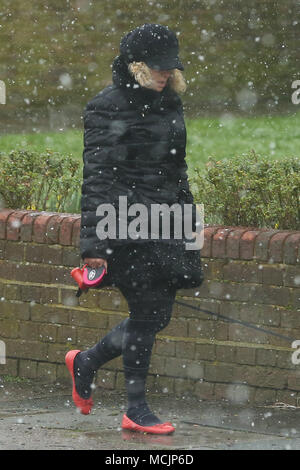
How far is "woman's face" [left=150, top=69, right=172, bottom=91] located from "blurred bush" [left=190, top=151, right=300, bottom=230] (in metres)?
1.71

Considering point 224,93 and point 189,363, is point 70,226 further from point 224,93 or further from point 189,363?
point 224,93

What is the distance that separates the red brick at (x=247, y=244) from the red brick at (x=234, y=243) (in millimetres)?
27

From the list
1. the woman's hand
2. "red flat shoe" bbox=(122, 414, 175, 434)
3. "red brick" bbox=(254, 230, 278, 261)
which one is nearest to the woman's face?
the woman's hand

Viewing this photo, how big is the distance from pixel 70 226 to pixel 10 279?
0.64 metres

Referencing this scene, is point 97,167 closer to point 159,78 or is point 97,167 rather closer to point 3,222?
point 159,78

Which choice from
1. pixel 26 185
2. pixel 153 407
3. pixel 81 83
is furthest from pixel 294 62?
pixel 153 407

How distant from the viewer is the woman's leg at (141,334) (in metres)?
6.27

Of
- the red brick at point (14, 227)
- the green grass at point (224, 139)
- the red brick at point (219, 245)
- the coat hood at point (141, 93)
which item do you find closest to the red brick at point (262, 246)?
the red brick at point (219, 245)

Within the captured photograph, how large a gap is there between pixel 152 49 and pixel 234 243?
1700mm

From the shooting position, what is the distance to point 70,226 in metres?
7.86

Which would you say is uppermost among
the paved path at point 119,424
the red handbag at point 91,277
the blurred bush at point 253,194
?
the blurred bush at point 253,194

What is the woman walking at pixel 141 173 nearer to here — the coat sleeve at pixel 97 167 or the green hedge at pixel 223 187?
the coat sleeve at pixel 97 167

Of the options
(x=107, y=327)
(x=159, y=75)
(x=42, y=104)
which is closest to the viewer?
(x=159, y=75)

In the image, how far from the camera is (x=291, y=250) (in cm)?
712
